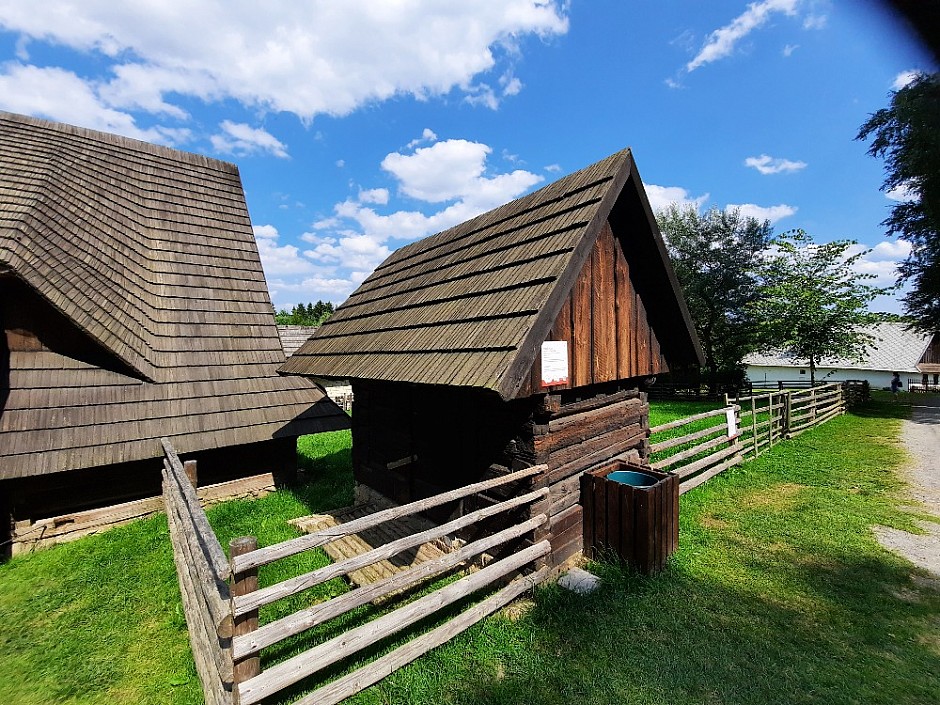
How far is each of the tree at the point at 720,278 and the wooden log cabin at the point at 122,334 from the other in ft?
88.7

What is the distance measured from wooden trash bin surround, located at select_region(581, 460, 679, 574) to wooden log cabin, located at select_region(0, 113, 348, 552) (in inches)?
222

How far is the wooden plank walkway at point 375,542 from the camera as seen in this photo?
17.0 ft

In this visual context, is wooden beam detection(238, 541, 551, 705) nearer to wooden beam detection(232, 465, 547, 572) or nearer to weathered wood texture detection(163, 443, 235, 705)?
weathered wood texture detection(163, 443, 235, 705)

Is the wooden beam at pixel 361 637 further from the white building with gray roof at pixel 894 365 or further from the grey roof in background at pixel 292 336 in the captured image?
the white building with gray roof at pixel 894 365

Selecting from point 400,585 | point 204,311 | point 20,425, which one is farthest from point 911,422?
point 20,425

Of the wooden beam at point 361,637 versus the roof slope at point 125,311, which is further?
the roof slope at point 125,311

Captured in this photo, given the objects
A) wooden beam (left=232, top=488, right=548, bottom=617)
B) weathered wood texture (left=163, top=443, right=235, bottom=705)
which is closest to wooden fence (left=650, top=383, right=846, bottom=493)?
wooden beam (left=232, top=488, right=548, bottom=617)

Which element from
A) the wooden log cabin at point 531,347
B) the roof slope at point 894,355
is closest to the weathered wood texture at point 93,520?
the wooden log cabin at point 531,347

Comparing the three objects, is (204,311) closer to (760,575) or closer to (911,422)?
(760,575)

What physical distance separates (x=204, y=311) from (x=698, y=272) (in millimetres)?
30154

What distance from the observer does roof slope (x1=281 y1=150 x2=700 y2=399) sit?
428 cm

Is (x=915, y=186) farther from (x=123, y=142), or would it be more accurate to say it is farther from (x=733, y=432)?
(x=123, y=142)

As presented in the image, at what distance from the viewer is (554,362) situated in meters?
4.68

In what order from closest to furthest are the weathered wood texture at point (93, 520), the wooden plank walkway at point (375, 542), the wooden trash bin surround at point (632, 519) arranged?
the wooden trash bin surround at point (632, 519), the wooden plank walkway at point (375, 542), the weathered wood texture at point (93, 520)
